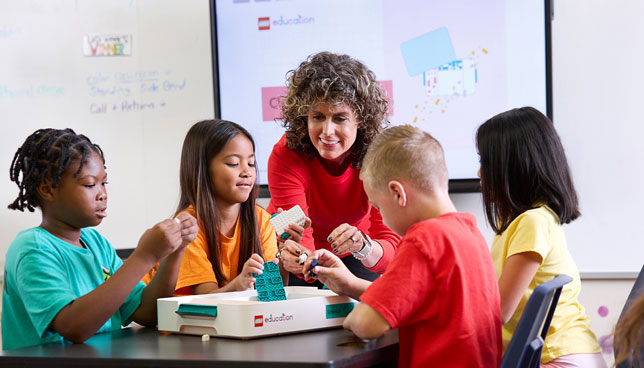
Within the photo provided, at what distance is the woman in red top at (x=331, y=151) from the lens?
6.37 feet

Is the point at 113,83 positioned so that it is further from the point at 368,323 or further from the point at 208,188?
the point at 368,323

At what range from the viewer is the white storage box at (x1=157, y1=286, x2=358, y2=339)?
124 cm

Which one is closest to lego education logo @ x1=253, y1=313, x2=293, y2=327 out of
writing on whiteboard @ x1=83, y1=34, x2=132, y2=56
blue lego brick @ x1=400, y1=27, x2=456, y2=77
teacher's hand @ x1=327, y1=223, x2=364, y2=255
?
teacher's hand @ x1=327, y1=223, x2=364, y2=255

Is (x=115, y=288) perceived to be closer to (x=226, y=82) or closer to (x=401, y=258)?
(x=401, y=258)

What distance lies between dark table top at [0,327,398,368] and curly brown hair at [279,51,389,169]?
0.83 m

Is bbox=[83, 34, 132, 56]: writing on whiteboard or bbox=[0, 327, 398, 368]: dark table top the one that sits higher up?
bbox=[83, 34, 132, 56]: writing on whiteboard

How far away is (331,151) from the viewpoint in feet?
6.40

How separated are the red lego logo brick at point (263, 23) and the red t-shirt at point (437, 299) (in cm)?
204

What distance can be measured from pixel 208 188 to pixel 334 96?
46 cm

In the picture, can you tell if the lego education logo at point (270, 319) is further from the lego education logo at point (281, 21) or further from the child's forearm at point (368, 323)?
the lego education logo at point (281, 21)

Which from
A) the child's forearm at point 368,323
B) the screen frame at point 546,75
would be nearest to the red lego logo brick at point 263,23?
the screen frame at point 546,75

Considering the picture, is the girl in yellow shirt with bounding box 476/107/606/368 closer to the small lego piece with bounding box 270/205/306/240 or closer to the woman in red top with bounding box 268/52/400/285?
the woman in red top with bounding box 268/52/400/285

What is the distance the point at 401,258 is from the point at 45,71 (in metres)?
2.58

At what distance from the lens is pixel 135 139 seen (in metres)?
3.18
